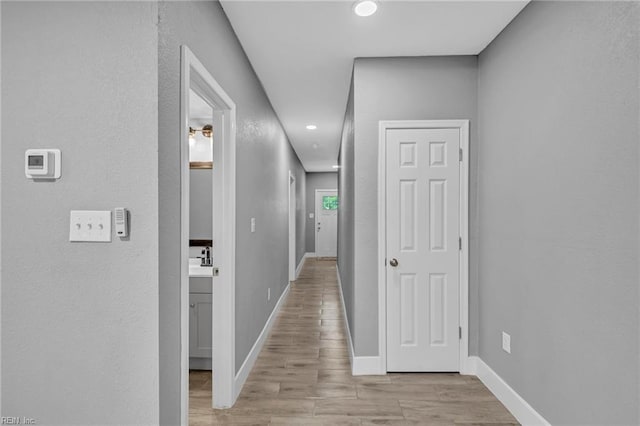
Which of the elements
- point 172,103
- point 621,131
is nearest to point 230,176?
point 172,103

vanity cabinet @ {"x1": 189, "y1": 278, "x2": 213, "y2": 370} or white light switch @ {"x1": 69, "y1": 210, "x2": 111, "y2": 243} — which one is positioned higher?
white light switch @ {"x1": 69, "y1": 210, "x2": 111, "y2": 243}

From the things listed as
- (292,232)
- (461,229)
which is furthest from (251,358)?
(292,232)

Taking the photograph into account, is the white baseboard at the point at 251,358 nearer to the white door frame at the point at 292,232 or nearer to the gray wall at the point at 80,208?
the gray wall at the point at 80,208

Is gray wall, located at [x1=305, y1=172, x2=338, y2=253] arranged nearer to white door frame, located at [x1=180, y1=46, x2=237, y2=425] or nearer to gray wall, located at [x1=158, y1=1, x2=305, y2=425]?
gray wall, located at [x1=158, y1=1, x2=305, y2=425]

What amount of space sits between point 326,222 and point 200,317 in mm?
7112

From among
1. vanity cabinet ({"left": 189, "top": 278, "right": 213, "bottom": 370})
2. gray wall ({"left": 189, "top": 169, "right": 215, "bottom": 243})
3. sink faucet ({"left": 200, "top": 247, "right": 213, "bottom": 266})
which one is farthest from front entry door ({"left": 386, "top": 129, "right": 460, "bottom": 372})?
gray wall ({"left": 189, "top": 169, "right": 215, "bottom": 243})

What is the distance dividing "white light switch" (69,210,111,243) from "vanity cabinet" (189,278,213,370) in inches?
56.9

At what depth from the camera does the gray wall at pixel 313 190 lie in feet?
32.2

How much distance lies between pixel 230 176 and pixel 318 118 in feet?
8.38

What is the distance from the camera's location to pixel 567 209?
69.3 inches

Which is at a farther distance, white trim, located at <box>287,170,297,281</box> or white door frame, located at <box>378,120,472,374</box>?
white trim, located at <box>287,170,297,281</box>

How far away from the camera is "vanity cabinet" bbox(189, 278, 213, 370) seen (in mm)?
2715

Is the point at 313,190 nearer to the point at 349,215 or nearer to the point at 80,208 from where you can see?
the point at 349,215

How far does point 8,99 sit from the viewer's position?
1.36m
